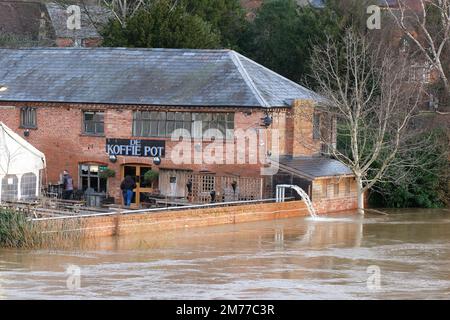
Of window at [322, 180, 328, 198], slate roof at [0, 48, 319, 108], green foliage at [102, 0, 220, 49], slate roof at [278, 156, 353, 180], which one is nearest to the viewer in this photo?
slate roof at [278, 156, 353, 180]

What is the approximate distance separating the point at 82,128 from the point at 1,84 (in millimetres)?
4048

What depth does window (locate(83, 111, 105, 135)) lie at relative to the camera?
169 feet

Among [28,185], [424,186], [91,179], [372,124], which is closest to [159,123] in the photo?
[91,179]

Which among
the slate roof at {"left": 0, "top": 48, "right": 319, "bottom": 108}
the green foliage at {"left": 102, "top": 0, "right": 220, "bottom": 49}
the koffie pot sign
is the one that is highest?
the green foliage at {"left": 102, "top": 0, "right": 220, "bottom": 49}

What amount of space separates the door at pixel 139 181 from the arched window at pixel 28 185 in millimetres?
4467

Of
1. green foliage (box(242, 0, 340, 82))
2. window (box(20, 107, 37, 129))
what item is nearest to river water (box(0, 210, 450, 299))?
window (box(20, 107, 37, 129))

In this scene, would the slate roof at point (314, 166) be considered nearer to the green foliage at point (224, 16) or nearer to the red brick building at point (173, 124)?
the red brick building at point (173, 124)

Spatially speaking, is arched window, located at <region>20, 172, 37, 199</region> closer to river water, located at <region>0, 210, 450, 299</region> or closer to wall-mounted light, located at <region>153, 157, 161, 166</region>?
wall-mounted light, located at <region>153, 157, 161, 166</region>

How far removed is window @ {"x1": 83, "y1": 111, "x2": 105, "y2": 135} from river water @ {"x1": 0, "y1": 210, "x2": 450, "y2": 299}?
8.76 metres

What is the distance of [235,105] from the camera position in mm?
49312

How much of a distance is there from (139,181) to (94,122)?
9.93ft

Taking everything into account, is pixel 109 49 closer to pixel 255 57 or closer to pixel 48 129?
pixel 48 129

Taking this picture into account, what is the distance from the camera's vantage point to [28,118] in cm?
5294
